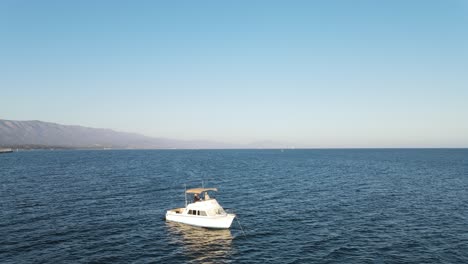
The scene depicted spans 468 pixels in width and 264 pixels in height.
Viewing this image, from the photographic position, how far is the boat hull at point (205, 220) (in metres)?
47.5

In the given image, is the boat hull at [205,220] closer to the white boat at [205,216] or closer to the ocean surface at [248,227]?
the white boat at [205,216]

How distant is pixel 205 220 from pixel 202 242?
5.35 metres

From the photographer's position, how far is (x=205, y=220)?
48.6 meters

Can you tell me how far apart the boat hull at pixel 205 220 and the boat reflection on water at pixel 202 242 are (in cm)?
63

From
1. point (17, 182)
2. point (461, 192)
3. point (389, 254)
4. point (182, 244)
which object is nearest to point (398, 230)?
point (389, 254)

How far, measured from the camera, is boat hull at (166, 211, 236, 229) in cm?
4747

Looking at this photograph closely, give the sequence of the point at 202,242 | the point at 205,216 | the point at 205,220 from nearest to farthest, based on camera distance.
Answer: the point at 202,242, the point at 205,220, the point at 205,216

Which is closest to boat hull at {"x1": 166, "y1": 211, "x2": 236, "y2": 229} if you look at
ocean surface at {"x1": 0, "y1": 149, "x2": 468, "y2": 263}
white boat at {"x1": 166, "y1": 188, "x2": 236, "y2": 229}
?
white boat at {"x1": 166, "y1": 188, "x2": 236, "y2": 229}

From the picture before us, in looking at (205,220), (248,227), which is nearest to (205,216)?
(205,220)

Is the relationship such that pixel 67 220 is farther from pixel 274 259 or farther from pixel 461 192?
pixel 461 192

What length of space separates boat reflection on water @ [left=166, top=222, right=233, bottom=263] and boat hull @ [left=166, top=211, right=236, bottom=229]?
63cm

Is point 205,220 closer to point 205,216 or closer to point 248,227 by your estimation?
point 205,216

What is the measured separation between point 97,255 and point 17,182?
242 ft

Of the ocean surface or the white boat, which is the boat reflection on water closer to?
the ocean surface
